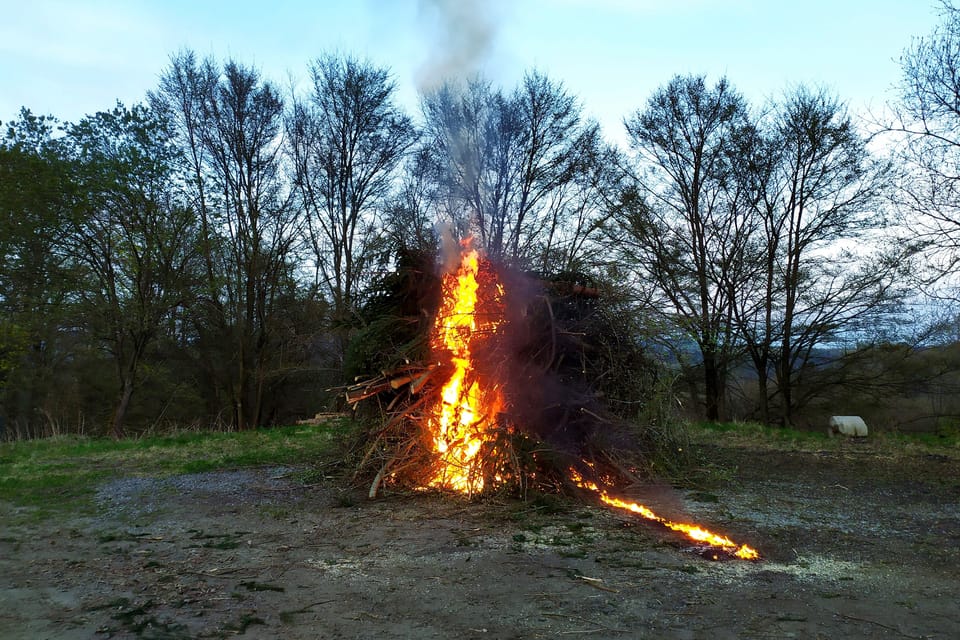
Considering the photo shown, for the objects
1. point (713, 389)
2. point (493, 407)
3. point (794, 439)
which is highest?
point (713, 389)

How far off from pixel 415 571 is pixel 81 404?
76.9ft

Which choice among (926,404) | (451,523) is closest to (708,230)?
(926,404)

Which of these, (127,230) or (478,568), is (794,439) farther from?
(127,230)

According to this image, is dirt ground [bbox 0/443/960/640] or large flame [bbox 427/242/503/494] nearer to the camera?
dirt ground [bbox 0/443/960/640]

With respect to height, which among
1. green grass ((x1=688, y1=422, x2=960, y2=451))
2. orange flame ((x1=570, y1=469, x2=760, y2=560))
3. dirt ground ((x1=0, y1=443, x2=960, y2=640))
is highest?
green grass ((x1=688, y1=422, x2=960, y2=451))

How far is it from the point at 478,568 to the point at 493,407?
9.47 ft

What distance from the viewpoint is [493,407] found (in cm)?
695

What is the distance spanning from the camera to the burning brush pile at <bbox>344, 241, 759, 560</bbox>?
6590mm

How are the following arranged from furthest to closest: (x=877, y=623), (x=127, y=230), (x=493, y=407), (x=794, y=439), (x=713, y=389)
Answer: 1. (x=713, y=389)
2. (x=127, y=230)
3. (x=794, y=439)
4. (x=493, y=407)
5. (x=877, y=623)

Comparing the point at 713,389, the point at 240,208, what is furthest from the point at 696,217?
the point at 240,208

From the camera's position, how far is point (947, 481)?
23.7 ft

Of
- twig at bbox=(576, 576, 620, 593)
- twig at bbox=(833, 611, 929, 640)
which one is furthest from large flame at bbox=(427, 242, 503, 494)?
twig at bbox=(833, 611, 929, 640)

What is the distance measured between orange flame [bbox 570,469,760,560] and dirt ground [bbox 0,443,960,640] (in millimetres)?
158

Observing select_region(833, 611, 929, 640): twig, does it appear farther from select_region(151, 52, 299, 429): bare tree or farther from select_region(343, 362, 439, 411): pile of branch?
select_region(151, 52, 299, 429): bare tree
